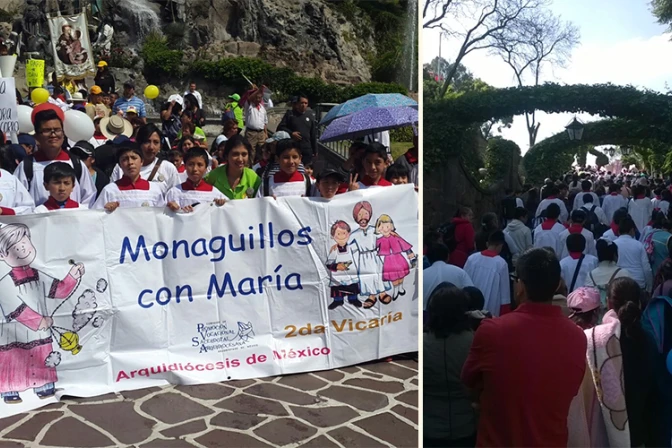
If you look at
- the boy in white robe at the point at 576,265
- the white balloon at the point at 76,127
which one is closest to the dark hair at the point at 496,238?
the boy in white robe at the point at 576,265

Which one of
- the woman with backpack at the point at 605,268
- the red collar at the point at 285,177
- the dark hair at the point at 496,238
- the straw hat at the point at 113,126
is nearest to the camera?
the woman with backpack at the point at 605,268

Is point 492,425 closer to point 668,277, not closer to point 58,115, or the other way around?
point 668,277

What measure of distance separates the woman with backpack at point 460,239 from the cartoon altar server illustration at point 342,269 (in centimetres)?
80

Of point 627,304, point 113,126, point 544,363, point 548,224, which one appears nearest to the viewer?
point 544,363

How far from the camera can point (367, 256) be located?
211 inches

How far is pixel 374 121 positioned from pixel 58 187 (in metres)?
4.95

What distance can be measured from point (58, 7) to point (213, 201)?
85.7ft

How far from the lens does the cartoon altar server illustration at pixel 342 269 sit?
5.26 meters

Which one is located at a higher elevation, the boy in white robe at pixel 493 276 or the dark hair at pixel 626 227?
the dark hair at pixel 626 227

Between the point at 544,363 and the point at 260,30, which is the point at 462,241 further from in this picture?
the point at 260,30

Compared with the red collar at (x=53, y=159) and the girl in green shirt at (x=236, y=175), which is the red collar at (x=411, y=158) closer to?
the girl in green shirt at (x=236, y=175)

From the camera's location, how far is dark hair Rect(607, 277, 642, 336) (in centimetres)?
338

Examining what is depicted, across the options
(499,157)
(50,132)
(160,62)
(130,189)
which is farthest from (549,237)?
(160,62)

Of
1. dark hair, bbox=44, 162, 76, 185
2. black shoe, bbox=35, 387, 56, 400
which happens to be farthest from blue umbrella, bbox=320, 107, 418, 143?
black shoe, bbox=35, 387, 56, 400
